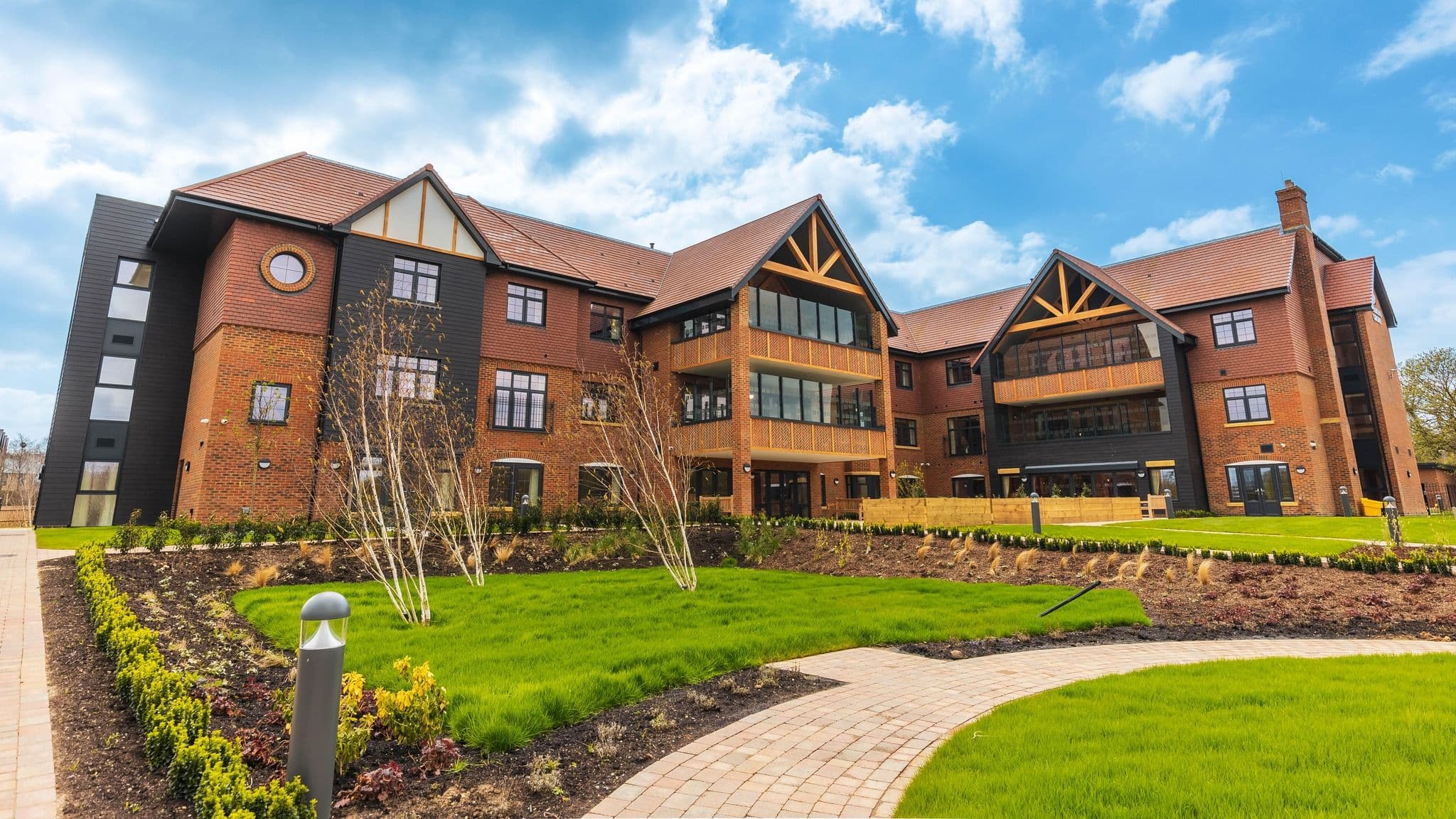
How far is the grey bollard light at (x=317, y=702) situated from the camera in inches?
119

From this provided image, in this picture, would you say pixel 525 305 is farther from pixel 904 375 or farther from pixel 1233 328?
pixel 1233 328

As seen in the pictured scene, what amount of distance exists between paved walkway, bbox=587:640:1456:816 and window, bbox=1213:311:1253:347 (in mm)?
24902

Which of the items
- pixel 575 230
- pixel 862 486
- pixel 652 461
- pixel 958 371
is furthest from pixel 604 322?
pixel 958 371

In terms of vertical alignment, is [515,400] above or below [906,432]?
below

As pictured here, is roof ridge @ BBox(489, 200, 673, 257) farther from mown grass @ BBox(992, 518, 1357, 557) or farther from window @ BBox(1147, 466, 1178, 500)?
window @ BBox(1147, 466, 1178, 500)

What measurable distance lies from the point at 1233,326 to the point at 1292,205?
670 cm

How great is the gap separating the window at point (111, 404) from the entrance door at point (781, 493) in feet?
67.9

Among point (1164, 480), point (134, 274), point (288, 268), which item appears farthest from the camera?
point (1164, 480)

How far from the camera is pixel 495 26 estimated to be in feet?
42.9

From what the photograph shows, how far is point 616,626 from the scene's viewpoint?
307 inches

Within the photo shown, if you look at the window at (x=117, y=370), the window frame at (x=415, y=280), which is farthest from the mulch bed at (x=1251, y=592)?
the window at (x=117, y=370)

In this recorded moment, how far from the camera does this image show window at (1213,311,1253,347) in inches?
1084

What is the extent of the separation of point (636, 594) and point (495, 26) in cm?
1103

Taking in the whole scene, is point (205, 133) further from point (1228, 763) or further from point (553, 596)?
point (1228, 763)
